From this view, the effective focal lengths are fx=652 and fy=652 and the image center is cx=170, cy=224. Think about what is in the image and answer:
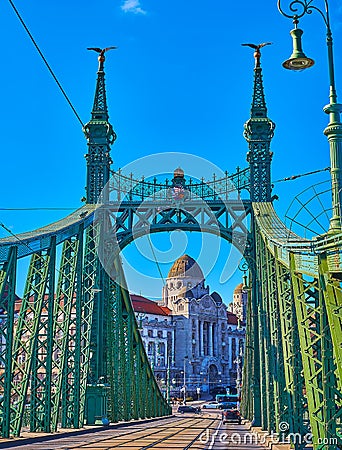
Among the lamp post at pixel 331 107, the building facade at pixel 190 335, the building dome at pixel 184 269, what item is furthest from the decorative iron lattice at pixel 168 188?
the building dome at pixel 184 269

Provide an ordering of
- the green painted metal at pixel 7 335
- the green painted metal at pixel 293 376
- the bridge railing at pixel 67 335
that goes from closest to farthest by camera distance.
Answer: the green painted metal at pixel 293 376, the green painted metal at pixel 7 335, the bridge railing at pixel 67 335

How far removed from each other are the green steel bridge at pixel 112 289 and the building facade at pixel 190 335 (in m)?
103

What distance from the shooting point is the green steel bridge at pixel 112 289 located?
63.4 feet

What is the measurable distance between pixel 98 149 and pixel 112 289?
6.98 metres

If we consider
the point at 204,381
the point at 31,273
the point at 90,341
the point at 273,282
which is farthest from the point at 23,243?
the point at 204,381

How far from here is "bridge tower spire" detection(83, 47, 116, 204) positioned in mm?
30844

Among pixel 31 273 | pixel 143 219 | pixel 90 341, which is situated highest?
pixel 143 219

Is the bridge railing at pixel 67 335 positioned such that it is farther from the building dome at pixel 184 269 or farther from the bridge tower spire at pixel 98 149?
the building dome at pixel 184 269

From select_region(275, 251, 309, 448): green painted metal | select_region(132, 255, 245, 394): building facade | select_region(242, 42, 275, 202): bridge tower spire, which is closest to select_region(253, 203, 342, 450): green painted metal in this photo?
select_region(275, 251, 309, 448): green painted metal

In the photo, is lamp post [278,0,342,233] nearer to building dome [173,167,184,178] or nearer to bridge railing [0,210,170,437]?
bridge railing [0,210,170,437]

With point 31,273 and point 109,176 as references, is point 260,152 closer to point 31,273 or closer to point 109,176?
point 109,176

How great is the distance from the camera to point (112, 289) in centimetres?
3253

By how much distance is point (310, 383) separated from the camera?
1294 centimetres

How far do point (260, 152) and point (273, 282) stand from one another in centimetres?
930
